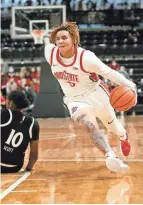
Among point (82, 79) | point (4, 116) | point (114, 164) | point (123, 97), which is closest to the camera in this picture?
point (114, 164)

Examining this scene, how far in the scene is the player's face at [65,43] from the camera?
468 centimetres

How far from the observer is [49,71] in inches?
534

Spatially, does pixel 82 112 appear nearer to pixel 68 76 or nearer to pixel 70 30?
pixel 68 76

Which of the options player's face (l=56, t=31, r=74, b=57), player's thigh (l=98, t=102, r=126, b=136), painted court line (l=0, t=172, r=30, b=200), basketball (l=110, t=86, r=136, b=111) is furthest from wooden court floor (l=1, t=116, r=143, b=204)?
player's face (l=56, t=31, r=74, b=57)

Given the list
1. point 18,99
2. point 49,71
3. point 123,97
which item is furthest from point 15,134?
point 49,71

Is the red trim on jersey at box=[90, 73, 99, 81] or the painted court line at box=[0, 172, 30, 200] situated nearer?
the painted court line at box=[0, 172, 30, 200]

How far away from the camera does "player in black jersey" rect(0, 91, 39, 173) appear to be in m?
4.52

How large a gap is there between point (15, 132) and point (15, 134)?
0.8 inches

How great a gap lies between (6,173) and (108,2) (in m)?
18.1

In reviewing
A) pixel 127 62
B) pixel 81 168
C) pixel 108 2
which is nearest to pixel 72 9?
pixel 108 2

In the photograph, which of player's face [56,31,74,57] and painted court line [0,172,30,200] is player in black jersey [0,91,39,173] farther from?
player's face [56,31,74,57]

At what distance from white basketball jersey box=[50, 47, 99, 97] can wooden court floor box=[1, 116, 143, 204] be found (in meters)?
0.84

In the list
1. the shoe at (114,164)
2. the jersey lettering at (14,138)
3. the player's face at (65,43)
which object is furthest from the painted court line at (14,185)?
the player's face at (65,43)

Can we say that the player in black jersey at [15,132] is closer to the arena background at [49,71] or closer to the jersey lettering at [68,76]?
the arena background at [49,71]
